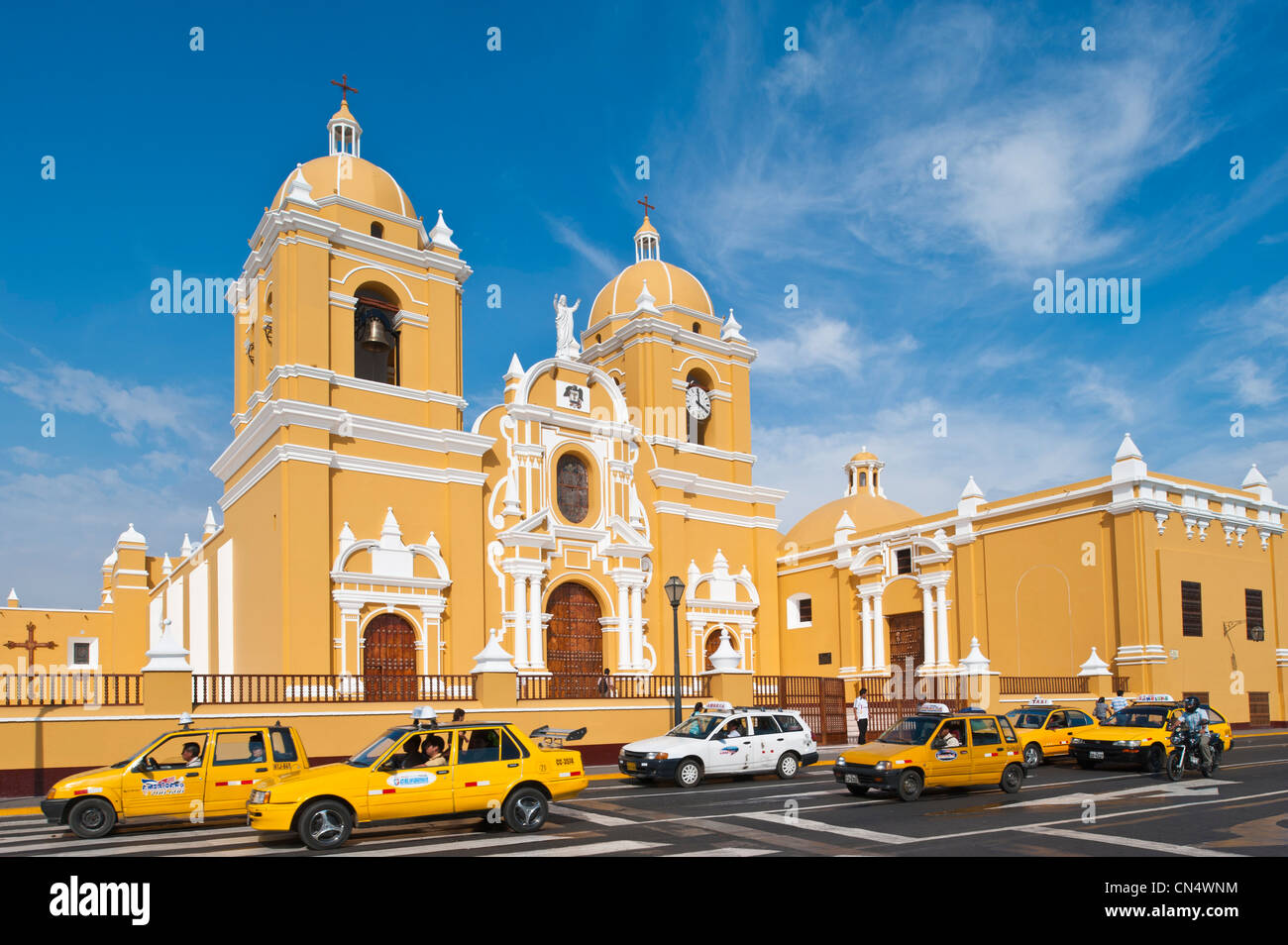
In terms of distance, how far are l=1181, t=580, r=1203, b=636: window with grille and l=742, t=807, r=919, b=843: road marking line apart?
865 inches

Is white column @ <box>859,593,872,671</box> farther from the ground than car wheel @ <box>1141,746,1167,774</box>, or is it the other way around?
Answer: white column @ <box>859,593,872,671</box>

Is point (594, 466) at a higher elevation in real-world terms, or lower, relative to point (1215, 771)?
higher

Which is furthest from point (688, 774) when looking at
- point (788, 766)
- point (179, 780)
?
point (179, 780)

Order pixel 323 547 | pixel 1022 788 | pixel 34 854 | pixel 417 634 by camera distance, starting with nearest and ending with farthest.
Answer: pixel 34 854 → pixel 1022 788 → pixel 323 547 → pixel 417 634

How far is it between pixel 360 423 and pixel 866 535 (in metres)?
18.3

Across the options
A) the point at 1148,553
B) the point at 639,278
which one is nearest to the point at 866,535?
the point at 1148,553

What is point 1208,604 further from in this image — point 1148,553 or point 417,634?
point 417,634

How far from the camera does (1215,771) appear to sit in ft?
60.6

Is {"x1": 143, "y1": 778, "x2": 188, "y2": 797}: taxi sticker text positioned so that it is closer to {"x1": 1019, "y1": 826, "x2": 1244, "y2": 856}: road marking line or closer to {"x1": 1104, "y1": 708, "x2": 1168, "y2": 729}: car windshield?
{"x1": 1019, "y1": 826, "x2": 1244, "y2": 856}: road marking line

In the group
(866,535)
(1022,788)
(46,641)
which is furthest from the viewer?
(46,641)

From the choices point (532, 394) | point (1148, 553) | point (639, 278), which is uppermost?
point (639, 278)

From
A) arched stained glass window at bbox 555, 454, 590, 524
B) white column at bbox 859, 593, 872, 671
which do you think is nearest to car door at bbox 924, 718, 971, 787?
arched stained glass window at bbox 555, 454, 590, 524

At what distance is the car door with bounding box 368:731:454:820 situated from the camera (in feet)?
37.7

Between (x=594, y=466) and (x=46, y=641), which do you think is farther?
(x=46, y=641)
